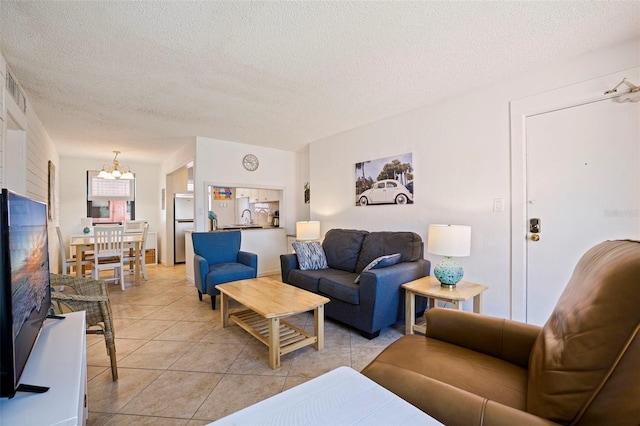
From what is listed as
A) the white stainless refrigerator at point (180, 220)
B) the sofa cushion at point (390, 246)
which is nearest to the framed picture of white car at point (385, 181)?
the sofa cushion at point (390, 246)

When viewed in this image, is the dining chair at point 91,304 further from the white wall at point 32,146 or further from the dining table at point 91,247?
the dining table at point 91,247

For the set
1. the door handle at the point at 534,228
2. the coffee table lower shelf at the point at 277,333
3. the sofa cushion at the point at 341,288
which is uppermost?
the door handle at the point at 534,228

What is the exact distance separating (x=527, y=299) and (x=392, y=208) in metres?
1.68

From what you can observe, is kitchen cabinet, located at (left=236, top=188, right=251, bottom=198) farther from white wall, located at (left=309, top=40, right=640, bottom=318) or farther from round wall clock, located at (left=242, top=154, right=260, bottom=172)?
white wall, located at (left=309, top=40, right=640, bottom=318)

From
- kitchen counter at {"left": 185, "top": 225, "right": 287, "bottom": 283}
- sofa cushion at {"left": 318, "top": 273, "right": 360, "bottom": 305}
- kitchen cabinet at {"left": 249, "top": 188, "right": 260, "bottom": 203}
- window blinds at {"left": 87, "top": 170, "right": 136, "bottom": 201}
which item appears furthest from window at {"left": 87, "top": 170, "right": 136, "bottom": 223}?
sofa cushion at {"left": 318, "top": 273, "right": 360, "bottom": 305}

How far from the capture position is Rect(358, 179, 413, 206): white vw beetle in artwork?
11.5 ft

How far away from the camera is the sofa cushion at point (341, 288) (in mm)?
2635

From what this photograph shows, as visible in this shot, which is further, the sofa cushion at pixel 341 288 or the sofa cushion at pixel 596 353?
the sofa cushion at pixel 341 288

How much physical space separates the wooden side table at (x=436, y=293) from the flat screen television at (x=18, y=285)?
230 cm

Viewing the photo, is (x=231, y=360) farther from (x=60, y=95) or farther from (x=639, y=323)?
(x=60, y=95)

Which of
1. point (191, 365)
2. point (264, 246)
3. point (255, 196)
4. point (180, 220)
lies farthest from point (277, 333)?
point (180, 220)

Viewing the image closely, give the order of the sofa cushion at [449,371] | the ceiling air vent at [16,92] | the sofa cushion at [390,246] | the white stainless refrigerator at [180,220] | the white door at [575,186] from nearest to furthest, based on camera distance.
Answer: the sofa cushion at [449,371] < the white door at [575,186] < the ceiling air vent at [16,92] < the sofa cushion at [390,246] < the white stainless refrigerator at [180,220]

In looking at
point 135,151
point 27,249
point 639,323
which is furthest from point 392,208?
point 135,151

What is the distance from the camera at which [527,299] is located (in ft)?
8.27
